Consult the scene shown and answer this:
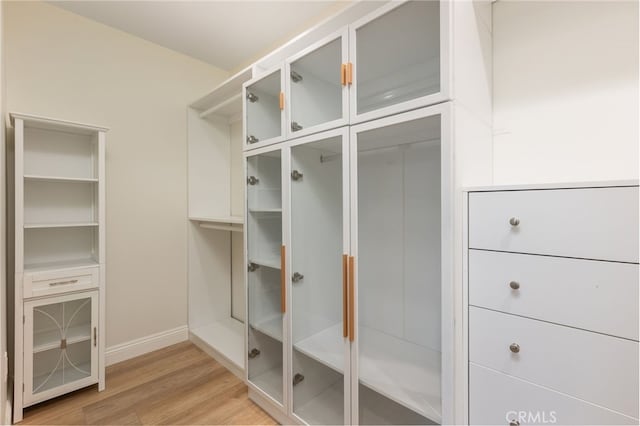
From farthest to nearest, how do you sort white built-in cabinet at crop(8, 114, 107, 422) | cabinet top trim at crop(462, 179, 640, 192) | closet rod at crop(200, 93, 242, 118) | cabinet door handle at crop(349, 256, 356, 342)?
closet rod at crop(200, 93, 242, 118) < white built-in cabinet at crop(8, 114, 107, 422) < cabinet door handle at crop(349, 256, 356, 342) < cabinet top trim at crop(462, 179, 640, 192)

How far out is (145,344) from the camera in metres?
2.42

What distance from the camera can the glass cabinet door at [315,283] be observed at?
1.55 m

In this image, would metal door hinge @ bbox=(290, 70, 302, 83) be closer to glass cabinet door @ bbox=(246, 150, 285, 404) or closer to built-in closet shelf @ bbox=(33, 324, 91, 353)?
glass cabinet door @ bbox=(246, 150, 285, 404)

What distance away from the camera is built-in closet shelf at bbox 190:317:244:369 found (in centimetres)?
221

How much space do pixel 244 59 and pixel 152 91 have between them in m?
0.89

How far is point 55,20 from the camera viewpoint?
2.01m

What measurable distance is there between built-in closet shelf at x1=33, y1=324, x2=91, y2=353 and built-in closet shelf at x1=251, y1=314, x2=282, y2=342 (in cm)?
119

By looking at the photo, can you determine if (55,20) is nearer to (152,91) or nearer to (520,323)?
(152,91)

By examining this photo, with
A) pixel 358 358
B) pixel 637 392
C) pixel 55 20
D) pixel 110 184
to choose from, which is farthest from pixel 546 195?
pixel 55 20

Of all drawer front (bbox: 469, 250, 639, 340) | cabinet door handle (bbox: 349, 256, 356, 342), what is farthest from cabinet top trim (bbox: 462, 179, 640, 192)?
cabinet door handle (bbox: 349, 256, 356, 342)

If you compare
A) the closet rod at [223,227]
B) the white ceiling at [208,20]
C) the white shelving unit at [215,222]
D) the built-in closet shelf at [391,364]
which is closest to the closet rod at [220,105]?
the white shelving unit at [215,222]

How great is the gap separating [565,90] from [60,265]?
3030 millimetres

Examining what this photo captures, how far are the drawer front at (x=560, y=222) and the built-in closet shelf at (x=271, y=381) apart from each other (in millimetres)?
1457

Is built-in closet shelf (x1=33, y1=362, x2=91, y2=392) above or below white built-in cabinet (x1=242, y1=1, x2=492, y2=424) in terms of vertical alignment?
below
